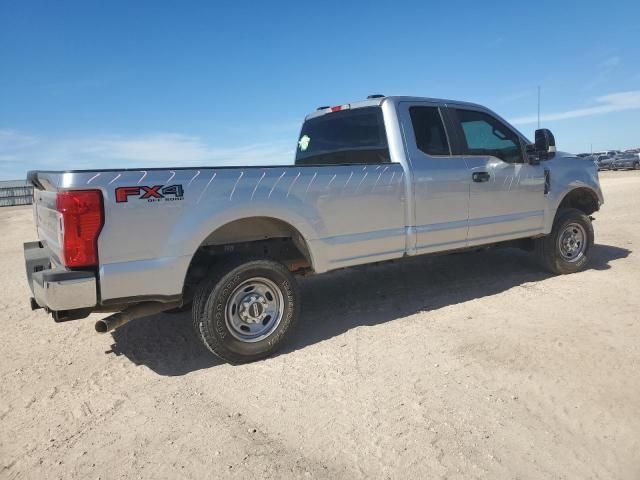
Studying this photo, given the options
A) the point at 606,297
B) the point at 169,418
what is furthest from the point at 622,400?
the point at 169,418

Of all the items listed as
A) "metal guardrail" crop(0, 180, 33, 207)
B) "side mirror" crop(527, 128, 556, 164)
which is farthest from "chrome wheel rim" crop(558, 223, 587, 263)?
"metal guardrail" crop(0, 180, 33, 207)

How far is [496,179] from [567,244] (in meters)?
1.65

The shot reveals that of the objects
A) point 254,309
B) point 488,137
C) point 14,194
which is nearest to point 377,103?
point 488,137

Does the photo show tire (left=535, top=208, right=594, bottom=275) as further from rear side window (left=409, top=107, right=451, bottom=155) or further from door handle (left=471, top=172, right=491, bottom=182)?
rear side window (left=409, top=107, right=451, bottom=155)

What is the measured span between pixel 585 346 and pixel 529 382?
34.2 inches

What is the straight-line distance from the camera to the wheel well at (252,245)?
13.1 feet

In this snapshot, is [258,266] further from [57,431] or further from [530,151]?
[530,151]

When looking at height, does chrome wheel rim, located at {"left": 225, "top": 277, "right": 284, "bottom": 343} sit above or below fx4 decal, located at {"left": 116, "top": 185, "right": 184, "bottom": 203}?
below

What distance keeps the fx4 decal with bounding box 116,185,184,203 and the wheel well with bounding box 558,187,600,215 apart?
4889 millimetres

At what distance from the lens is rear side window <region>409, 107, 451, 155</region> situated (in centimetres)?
487

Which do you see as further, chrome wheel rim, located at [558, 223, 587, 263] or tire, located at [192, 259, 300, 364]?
chrome wheel rim, located at [558, 223, 587, 263]

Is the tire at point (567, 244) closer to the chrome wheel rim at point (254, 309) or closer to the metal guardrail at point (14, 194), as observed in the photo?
the chrome wheel rim at point (254, 309)

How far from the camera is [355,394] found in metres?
3.25

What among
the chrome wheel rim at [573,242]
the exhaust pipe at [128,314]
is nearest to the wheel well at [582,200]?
the chrome wheel rim at [573,242]
